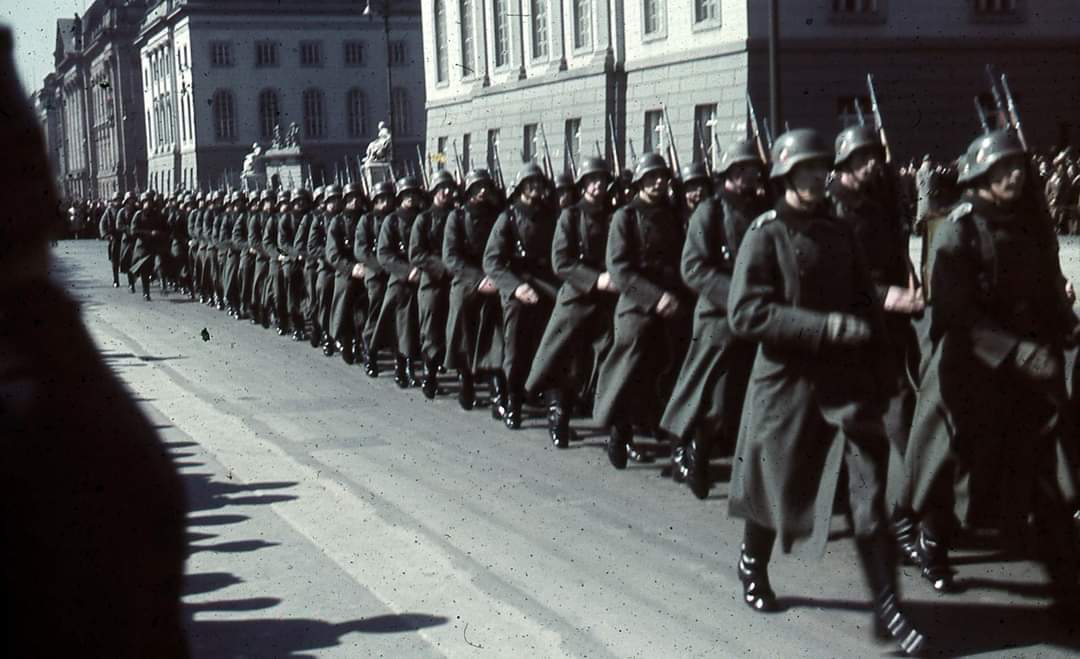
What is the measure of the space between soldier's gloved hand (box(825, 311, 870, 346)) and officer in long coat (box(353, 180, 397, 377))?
10.0m

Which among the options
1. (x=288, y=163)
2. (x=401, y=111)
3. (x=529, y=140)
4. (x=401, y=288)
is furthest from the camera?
(x=401, y=111)

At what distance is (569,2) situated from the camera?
136 ft

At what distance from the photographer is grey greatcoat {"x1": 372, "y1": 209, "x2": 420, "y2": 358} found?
48.2 ft

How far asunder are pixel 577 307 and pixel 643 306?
1234 millimetres

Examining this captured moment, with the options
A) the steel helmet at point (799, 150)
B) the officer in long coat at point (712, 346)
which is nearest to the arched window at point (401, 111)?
the officer in long coat at point (712, 346)

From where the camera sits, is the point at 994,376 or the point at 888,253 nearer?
the point at 994,376

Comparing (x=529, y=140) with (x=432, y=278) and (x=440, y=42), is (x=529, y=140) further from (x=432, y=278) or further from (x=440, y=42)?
(x=432, y=278)

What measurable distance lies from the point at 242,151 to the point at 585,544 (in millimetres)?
81821

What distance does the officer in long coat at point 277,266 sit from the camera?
20.9 m

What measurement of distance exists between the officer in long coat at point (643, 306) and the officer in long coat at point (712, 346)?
0.79 meters

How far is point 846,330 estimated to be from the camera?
5.81 meters

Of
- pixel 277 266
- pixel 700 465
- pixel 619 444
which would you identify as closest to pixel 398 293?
pixel 619 444

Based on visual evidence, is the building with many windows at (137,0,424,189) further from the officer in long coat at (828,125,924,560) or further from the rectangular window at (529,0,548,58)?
the officer in long coat at (828,125,924,560)

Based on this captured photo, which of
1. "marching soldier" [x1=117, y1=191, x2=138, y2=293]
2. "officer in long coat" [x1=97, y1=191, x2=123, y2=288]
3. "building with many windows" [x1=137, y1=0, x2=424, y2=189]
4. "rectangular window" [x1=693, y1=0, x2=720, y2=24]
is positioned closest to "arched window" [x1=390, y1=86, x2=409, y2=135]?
"building with many windows" [x1=137, y1=0, x2=424, y2=189]
